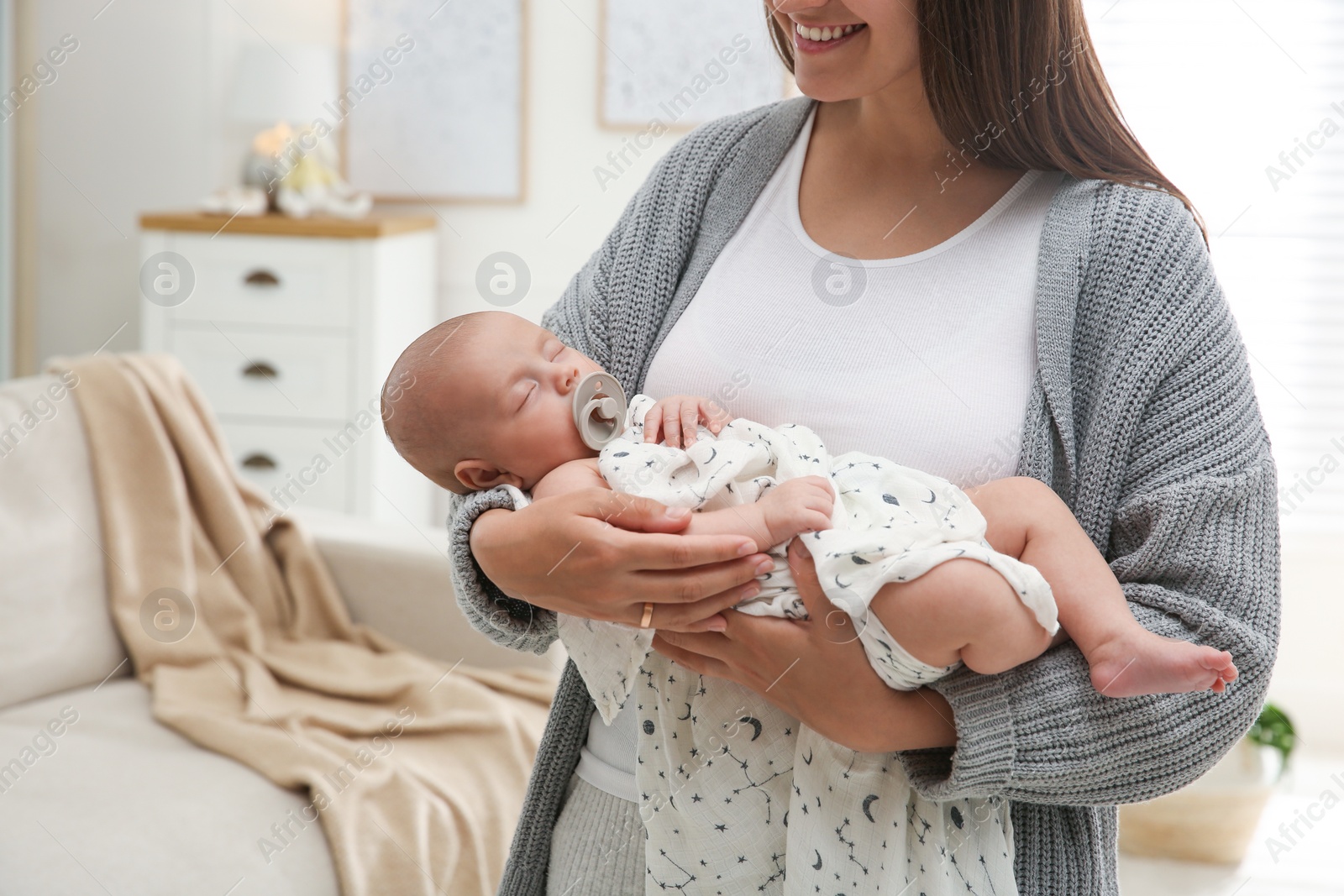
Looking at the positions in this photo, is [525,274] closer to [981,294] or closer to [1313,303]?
[1313,303]

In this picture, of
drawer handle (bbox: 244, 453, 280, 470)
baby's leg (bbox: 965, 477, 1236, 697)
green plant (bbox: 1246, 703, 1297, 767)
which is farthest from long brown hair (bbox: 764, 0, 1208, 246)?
drawer handle (bbox: 244, 453, 280, 470)

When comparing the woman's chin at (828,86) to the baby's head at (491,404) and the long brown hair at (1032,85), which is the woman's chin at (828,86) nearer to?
the long brown hair at (1032,85)

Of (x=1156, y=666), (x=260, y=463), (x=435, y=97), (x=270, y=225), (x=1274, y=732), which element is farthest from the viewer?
(x=435, y=97)

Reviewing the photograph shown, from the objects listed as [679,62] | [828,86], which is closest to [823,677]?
[828,86]

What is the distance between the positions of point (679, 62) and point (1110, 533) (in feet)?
10.8

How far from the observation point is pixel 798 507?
84 cm

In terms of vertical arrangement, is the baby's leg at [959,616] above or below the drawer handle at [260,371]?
above

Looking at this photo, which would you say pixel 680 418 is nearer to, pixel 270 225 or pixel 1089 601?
pixel 1089 601

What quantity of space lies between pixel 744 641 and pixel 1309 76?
10.4ft

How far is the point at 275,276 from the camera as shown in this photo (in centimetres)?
Answer: 346

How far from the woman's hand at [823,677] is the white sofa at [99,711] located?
1206 mm

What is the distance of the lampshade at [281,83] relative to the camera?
368 cm

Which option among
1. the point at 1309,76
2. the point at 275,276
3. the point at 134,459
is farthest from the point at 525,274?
the point at 1309,76

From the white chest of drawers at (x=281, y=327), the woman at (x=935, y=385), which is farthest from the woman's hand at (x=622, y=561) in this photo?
A: the white chest of drawers at (x=281, y=327)
